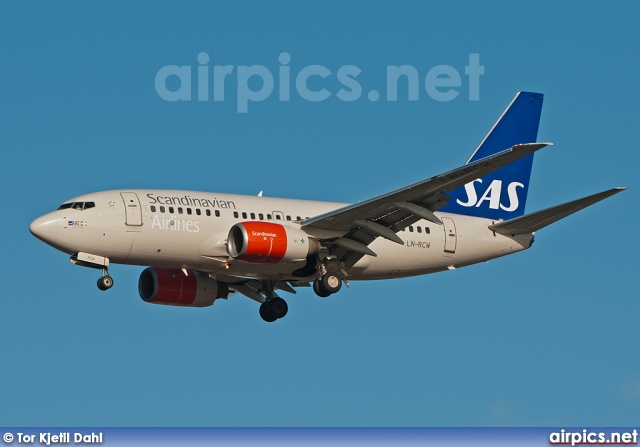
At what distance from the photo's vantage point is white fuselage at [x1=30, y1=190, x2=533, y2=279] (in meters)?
52.2

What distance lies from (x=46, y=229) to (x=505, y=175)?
2148cm

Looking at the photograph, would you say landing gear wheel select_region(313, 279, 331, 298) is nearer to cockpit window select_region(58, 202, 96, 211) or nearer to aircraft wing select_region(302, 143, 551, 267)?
aircraft wing select_region(302, 143, 551, 267)

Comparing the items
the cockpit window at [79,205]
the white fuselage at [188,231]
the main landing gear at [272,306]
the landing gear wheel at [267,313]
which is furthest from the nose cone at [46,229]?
the landing gear wheel at [267,313]

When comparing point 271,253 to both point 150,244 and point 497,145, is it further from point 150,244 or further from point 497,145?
point 497,145

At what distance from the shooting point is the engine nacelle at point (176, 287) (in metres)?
57.8

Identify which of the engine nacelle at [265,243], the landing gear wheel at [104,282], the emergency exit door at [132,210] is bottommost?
the landing gear wheel at [104,282]

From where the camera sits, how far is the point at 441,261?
2295 inches

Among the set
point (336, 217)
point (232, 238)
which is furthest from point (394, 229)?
point (232, 238)

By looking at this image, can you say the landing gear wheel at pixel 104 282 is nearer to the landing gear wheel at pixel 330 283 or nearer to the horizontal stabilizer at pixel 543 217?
the landing gear wheel at pixel 330 283

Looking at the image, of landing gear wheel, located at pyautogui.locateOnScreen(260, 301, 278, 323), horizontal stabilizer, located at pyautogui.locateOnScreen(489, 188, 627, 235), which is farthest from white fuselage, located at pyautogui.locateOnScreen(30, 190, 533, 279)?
horizontal stabilizer, located at pyautogui.locateOnScreen(489, 188, 627, 235)

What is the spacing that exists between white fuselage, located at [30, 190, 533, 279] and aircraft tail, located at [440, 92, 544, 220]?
3960mm

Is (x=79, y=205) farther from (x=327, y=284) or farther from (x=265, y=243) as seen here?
(x=327, y=284)

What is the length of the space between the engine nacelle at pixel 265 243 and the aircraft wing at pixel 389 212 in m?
1.39

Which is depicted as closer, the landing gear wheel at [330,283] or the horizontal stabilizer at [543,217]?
the horizontal stabilizer at [543,217]
